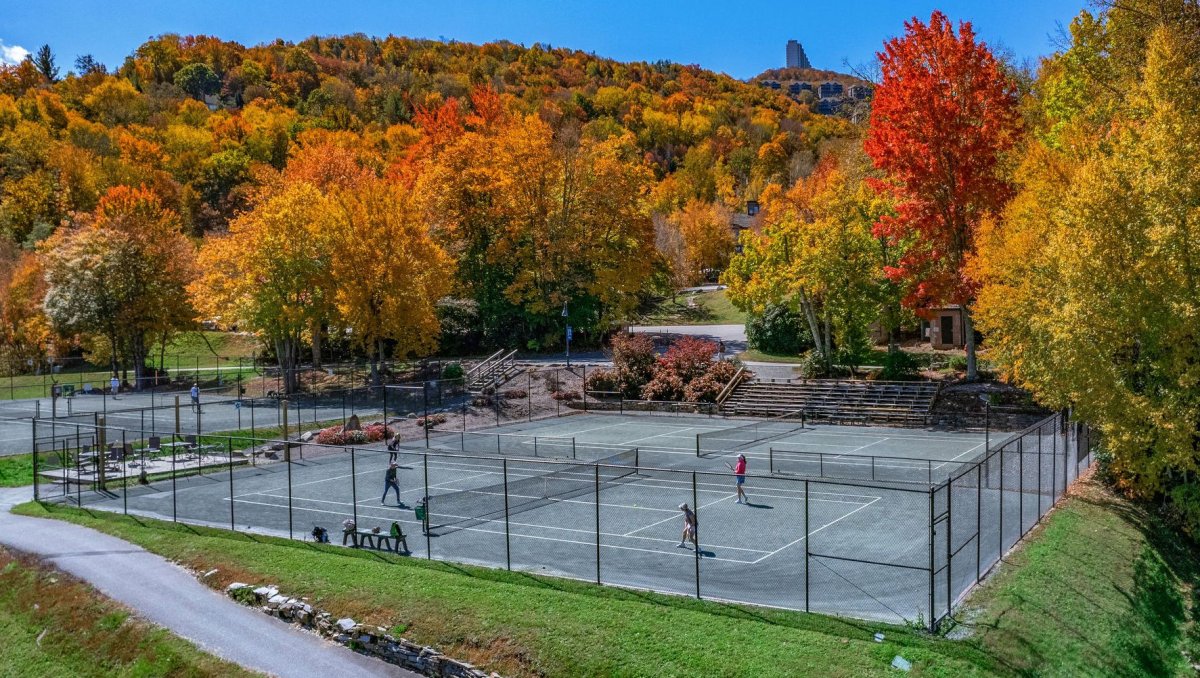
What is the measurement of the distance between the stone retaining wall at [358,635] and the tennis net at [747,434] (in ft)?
60.0

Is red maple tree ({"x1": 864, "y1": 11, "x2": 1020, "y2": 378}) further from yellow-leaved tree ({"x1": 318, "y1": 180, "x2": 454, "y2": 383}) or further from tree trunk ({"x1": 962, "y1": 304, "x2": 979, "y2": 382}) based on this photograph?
yellow-leaved tree ({"x1": 318, "y1": 180, "x2": 454, "y2": 383})

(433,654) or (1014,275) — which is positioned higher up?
(1014,275)

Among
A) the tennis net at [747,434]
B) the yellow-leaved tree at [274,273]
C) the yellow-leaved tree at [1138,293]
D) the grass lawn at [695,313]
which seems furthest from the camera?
the grass lawn at [695,313]

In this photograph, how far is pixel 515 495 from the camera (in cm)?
2859

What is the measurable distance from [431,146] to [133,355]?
28.2 metres

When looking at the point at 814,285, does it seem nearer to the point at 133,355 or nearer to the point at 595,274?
the point at 595,274

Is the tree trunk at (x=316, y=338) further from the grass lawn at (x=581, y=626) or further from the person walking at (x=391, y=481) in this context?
the grass lawn at (x=581, y=626)

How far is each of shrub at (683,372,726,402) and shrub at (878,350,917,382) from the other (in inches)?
366

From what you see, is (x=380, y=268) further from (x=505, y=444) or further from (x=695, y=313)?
(x=695, y=313)


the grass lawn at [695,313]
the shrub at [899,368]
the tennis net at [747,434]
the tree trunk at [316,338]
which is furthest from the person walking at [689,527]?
the grass lawn at [695,313]

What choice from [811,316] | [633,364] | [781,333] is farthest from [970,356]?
[633,364]

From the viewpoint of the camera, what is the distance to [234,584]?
20.1 m

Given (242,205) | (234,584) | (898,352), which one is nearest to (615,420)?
(898,352)

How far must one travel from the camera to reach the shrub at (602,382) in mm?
54844
